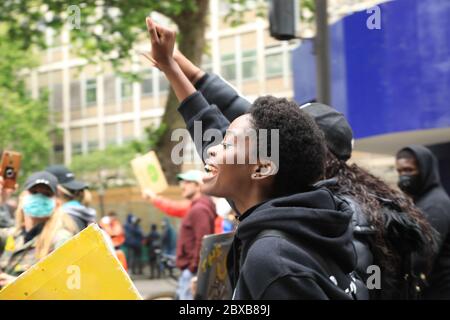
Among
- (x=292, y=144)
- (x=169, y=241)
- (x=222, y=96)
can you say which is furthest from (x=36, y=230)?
(x=169, y=241)

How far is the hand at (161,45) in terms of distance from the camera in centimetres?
283

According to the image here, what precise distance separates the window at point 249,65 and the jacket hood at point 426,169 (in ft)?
112

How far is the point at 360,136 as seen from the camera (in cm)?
961

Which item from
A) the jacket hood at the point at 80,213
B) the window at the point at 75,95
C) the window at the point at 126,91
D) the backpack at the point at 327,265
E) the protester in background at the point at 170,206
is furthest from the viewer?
the window at the point at 75,95

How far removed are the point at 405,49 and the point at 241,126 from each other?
24.1 feet

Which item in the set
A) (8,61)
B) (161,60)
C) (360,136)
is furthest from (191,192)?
(8,61)

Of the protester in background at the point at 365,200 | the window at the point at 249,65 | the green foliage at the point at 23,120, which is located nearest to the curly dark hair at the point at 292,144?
the protester in background at the point at 365,200

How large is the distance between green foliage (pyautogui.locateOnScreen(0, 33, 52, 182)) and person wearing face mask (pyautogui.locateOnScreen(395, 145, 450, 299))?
2956 centimetres

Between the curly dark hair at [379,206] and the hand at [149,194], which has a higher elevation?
the curly dark hair at [379,206]

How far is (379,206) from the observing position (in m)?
3.05

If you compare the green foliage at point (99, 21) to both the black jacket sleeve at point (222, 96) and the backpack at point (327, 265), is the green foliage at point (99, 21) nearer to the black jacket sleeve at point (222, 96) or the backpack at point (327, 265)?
the black jacket sleeve at point (222, 96)

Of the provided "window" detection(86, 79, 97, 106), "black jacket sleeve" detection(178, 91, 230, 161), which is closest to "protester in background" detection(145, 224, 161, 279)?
"black jacket sleeve" detection(178, 91, 230, 161)

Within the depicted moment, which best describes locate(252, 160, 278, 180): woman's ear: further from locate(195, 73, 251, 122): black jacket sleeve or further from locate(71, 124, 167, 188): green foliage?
locate(71, 124, 167, 188): green foliage

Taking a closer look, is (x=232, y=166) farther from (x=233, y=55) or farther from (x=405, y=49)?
(x=233, y=55)
